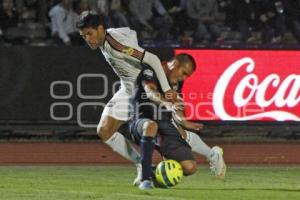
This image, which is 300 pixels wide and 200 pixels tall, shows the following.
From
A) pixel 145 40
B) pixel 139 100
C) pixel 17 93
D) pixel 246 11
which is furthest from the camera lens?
pixel 246 11

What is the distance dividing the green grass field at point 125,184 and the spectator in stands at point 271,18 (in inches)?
245

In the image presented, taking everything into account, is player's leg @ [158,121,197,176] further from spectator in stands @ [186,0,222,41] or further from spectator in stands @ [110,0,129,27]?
spectator in stands @ [186,0,222,41]

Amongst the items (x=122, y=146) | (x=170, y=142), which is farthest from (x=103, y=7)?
(x=170, y=142)

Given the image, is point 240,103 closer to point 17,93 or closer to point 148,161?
point 17,93

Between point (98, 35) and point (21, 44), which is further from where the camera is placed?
point (21, 44)

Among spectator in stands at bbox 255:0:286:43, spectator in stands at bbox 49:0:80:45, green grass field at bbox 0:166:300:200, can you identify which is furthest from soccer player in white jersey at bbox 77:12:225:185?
spectator in stands at bbox 255:0:286:43

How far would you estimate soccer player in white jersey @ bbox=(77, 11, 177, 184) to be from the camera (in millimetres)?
11281

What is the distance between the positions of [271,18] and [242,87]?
12.0 feet

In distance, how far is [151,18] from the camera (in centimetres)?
2142

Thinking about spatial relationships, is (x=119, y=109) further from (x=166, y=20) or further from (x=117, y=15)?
(x=166, y=20)

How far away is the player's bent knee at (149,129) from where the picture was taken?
36.7 feet

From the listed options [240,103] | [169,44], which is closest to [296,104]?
[240,103]

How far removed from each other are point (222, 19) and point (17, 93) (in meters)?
5.58

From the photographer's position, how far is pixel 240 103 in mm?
18641
